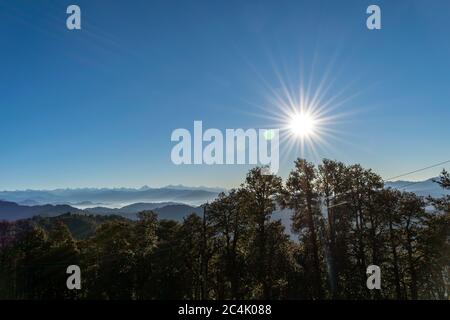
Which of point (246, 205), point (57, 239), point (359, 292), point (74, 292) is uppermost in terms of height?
point (246, 205)

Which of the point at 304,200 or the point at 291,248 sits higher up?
the point at 304,200

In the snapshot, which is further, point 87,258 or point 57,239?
point 57,239

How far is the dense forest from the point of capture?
2709 cm

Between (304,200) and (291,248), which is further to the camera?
(291,248)

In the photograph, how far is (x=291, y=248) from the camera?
3108 cm

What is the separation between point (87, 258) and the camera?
39219 mm

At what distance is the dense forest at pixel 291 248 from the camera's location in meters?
27.1
